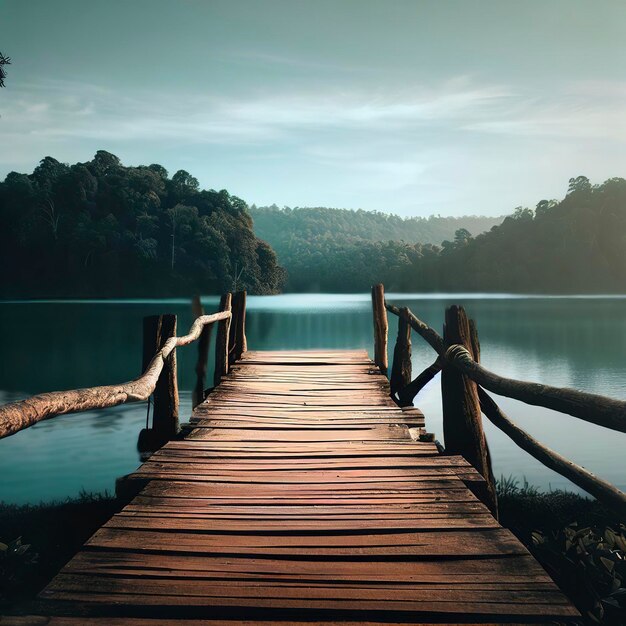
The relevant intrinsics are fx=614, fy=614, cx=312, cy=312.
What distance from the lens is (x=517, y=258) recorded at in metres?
93.2

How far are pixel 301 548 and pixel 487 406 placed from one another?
9.23ft

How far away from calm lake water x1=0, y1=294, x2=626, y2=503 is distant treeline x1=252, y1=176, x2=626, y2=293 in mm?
37656

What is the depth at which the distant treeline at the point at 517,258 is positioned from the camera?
9206 centimetres

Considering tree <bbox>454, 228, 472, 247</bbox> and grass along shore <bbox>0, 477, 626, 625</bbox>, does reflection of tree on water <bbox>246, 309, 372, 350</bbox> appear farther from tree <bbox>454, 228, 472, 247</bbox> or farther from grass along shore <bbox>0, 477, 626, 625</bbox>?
tree <bbox>454, 228, 472, 247</bbox>

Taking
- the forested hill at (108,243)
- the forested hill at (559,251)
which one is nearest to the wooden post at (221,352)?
the forested hill at (108,243)

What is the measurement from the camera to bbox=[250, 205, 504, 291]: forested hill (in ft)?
347

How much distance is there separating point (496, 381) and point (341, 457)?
1.33 meters

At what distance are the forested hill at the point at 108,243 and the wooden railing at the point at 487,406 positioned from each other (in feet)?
231

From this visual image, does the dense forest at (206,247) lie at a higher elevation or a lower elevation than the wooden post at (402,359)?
higher

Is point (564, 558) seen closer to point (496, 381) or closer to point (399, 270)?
point (496, 381)

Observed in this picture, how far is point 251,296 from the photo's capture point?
84.1 meters

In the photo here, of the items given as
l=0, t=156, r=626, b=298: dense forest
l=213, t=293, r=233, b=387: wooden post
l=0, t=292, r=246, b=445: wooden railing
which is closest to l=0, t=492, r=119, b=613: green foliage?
l=0, t=292, r=246, b=445: wooden railing

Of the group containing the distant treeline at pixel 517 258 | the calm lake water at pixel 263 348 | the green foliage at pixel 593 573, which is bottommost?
the calm lake water at pixel 263 348

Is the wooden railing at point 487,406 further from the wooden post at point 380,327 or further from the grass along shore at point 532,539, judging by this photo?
the wooden post at point 380,327
